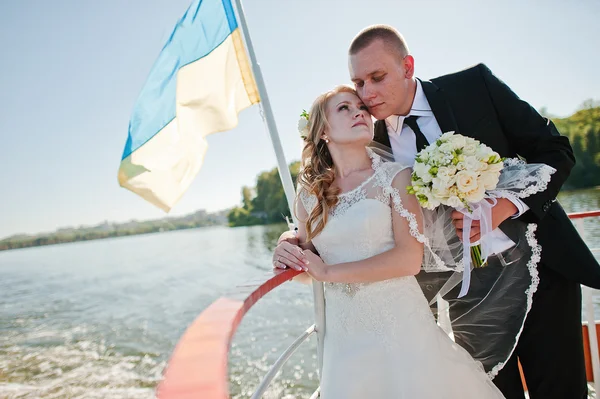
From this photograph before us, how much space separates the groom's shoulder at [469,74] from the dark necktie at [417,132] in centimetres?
28

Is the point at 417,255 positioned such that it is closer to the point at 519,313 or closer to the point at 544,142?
the point at 519,313

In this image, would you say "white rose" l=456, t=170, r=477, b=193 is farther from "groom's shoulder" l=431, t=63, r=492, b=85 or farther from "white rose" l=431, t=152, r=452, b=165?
"groom's shoulder" l=431, t=63, r=492, b=85

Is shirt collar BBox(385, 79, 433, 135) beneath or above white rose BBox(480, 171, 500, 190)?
above

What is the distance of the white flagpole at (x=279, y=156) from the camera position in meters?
2.11

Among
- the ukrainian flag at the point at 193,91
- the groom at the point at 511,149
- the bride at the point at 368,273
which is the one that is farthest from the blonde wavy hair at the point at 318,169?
the ukrainian flag at the point at 193,91

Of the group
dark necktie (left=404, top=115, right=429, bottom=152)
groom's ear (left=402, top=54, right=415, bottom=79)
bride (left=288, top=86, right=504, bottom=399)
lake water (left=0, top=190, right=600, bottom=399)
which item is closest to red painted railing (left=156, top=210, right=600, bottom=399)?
bride (left=288, top=86, right=504, bottom=399)

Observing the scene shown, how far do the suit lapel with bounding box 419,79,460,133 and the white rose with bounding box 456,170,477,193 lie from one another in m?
0.51

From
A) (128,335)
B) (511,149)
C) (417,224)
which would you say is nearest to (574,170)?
(128,335)

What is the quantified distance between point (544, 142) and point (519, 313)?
2.81 feet

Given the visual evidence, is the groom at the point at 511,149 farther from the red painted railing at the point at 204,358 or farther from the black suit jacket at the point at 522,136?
the red painted railing at the point at 204,358

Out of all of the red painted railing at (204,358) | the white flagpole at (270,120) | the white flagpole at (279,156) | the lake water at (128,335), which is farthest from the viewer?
the lake water at (128,335)

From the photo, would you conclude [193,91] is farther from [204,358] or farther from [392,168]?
[204,358]

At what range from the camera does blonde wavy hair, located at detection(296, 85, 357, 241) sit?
2143mm

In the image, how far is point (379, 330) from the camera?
1.94m
